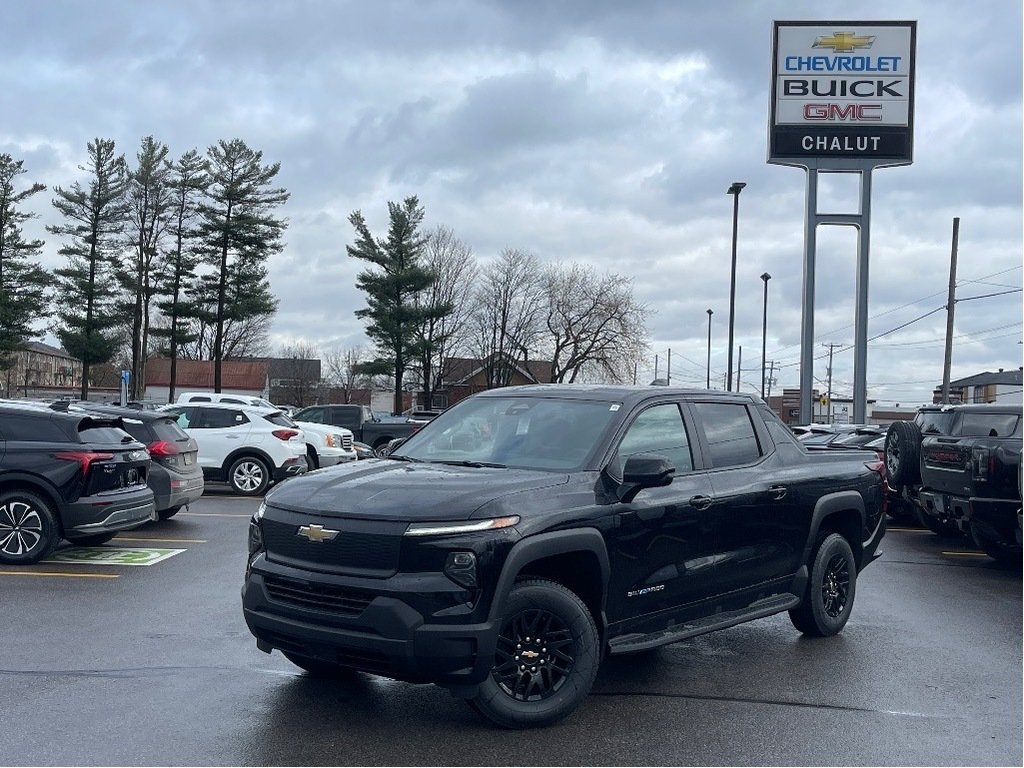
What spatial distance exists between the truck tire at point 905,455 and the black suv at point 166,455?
8982 mm

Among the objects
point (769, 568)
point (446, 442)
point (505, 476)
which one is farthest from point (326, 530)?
point (769, 568)

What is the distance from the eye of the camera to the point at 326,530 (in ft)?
17.1

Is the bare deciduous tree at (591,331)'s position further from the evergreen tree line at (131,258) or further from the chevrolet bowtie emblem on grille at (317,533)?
the chevrolet bowtie emblem on grille at (317,533)

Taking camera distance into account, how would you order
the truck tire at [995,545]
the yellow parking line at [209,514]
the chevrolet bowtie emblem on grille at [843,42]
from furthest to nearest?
the chevrolet bowtie emblem on grille at [843,42]
the yellow parking line at [209,514]
the truck tire at [995,545]

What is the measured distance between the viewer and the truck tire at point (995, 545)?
10688 mm

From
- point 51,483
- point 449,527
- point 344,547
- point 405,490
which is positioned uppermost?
point 405,490

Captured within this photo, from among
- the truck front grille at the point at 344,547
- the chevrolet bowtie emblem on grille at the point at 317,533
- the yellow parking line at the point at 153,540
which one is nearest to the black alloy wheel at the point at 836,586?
the truck front grille at the point at 344,547

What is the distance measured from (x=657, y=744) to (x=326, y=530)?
6.52 feet

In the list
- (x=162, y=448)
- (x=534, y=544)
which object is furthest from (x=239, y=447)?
(x=534, y=544)

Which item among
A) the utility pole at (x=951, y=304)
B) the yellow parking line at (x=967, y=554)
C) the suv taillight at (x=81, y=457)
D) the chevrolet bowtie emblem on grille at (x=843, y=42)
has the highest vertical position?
the chevrolet bowtie emblem on grille at (x=843, y=42)

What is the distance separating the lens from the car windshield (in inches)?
237

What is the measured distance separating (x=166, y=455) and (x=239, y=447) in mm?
5564

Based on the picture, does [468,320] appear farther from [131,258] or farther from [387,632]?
[387,632]

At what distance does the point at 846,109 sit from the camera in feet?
89.8
